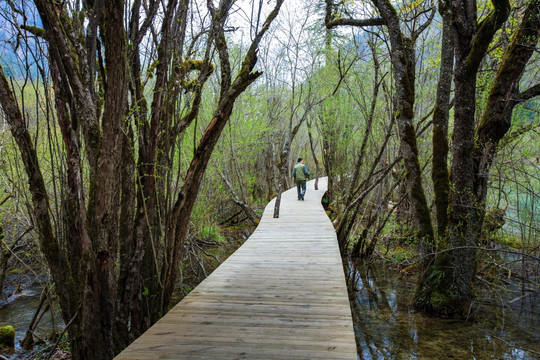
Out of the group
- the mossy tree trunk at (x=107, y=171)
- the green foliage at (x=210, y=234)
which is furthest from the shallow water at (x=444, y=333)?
the green foliage at (x=210, y=234)

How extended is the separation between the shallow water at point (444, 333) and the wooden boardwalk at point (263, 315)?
1.18 metres

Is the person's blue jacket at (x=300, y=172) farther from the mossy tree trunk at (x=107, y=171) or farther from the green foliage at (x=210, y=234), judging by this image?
the mossy tree trunk at (x=107, y=171)

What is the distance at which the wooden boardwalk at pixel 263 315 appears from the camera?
7.30ft

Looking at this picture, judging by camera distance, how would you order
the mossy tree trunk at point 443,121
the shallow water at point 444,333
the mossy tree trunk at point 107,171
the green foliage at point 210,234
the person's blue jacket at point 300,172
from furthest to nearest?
the person's blue jacket at point 300,172, the green foliage at point 210,234, the mossy tree trunk at point 443,121, the shallow water at point 444,333, the mossy tree trunk at point 107,171

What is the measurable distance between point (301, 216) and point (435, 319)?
4162mm

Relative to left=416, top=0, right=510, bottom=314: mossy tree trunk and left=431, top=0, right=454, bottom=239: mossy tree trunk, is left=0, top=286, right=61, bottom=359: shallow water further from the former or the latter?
left=431, top=0, right=454, bottom=239: mossy tree trunk

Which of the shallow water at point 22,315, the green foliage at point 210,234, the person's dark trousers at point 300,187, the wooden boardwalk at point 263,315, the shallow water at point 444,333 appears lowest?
the shallow water at point 22,315

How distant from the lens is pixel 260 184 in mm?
18062

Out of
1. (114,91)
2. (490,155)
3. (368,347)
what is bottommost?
(368,347)

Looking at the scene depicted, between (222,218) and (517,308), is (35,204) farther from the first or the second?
(222,218)

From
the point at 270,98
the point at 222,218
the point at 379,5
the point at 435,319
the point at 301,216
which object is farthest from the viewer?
the point at 270,98

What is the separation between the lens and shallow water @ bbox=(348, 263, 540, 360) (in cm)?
398

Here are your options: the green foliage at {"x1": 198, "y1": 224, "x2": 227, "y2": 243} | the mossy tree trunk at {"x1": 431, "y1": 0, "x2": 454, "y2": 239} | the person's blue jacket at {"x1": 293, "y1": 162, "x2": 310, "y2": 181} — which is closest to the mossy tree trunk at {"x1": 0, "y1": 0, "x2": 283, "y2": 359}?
the mossy tree trunk at {"x1": 431, "y1": 0, "x2": 454, "y2": 239}

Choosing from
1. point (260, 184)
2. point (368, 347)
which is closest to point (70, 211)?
point (368, 347)
